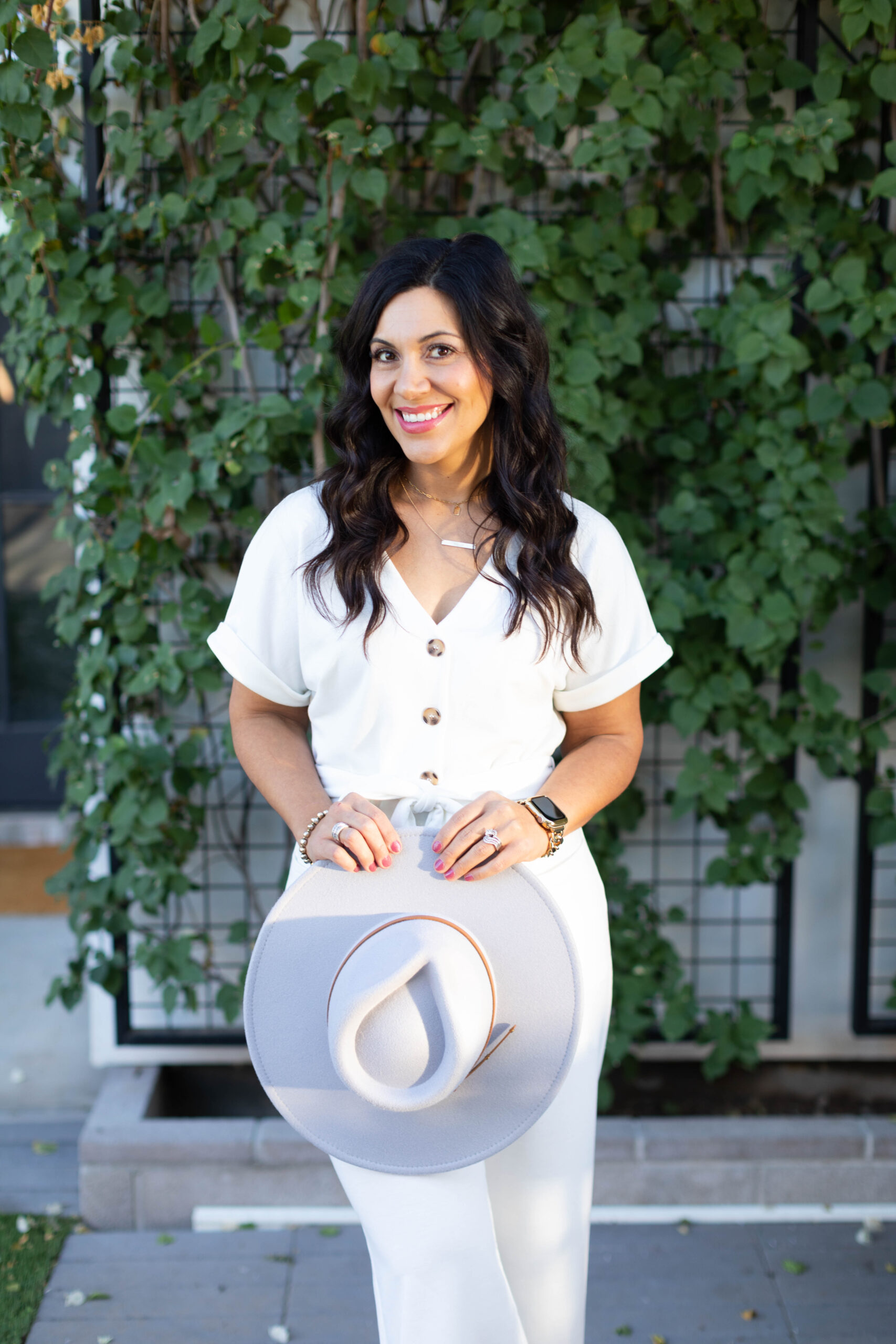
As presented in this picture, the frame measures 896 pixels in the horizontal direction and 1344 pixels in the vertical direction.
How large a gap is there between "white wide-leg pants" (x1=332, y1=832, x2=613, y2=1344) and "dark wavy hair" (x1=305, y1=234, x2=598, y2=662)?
337mm

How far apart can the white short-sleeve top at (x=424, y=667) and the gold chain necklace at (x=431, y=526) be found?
4cm

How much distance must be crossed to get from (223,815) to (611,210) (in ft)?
4.84

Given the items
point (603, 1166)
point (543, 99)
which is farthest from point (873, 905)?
point (543, 99)

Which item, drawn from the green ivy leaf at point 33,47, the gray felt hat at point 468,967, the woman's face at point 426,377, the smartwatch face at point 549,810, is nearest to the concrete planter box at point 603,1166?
the gray felt hat at point 468,967

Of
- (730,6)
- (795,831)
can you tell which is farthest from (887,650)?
(730,6)

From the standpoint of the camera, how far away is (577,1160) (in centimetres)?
147

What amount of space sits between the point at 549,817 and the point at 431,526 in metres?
0.39

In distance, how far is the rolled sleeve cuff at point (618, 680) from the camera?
1.50 m

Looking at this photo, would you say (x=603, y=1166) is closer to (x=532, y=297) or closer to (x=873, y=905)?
(x=873, y=905)

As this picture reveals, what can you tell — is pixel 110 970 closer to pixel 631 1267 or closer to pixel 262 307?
pixel 631 1267

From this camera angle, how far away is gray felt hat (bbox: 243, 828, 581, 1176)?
1.27 metres

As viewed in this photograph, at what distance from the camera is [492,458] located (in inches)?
58.5

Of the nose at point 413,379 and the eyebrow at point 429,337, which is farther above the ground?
the eyebrow at point 429,337

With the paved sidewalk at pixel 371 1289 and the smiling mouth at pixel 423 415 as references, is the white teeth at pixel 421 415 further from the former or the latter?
the paved sidewalk at pixel 371 1289
